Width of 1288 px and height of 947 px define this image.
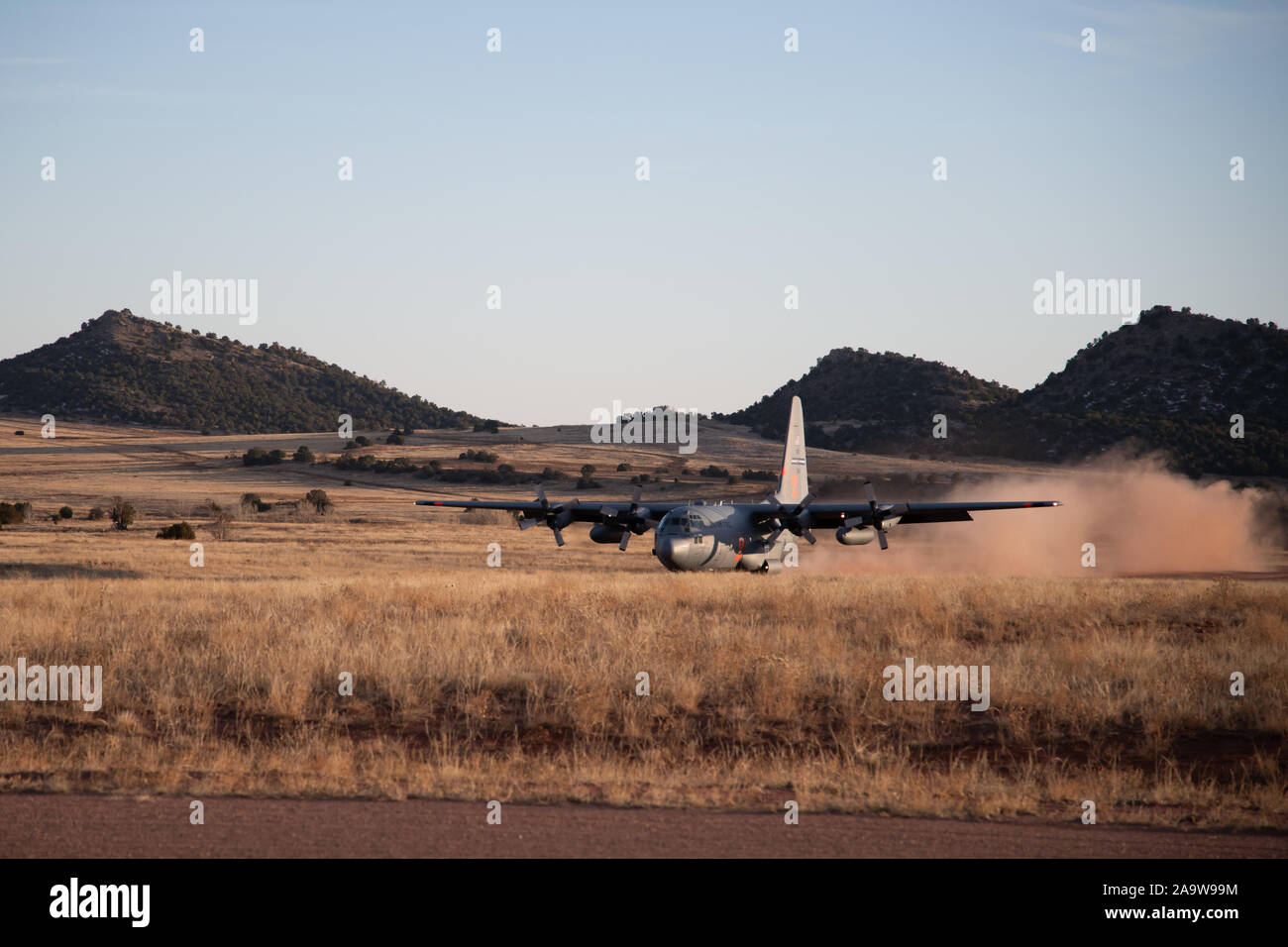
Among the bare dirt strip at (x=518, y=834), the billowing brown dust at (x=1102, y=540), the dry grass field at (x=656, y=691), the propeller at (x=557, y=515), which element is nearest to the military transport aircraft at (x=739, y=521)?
the propeller at (x=557, y=515)

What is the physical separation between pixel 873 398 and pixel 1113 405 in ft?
122

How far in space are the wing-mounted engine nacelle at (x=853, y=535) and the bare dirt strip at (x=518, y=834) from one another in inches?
1062

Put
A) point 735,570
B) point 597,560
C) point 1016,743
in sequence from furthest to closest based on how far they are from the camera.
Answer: point 597,560 → point 735,570 → point 1016,743

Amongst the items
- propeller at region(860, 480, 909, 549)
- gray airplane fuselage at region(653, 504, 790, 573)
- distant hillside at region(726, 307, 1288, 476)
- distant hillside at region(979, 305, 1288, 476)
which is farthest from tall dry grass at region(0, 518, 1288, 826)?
distant hillside at region(726, 307, 1288, 476)

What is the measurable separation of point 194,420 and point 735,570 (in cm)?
12691

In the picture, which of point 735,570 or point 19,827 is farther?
point 735,570

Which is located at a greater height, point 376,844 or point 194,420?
point 194,420

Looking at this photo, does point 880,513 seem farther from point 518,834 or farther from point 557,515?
point 518,834

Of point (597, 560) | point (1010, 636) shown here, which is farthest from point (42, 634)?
point (597, 560)

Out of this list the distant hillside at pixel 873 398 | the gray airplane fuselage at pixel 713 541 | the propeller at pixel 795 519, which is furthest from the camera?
the distant hillside at pixel 873 398

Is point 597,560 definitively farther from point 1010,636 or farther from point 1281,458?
point 1281,458

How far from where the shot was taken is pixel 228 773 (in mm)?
11664

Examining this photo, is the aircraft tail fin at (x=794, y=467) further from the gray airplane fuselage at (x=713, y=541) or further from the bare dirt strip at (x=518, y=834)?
the bare dirt strip at (x=518, y=834)

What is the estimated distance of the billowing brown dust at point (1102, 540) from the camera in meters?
51.4
